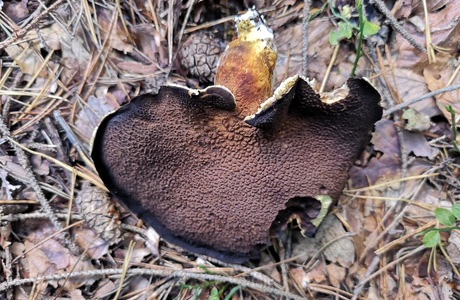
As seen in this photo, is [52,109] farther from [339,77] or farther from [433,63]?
[433,63]

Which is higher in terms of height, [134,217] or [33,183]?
[33,183]

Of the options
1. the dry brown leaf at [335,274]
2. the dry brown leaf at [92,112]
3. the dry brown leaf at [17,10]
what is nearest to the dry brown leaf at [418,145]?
the dry brown leaf at [335,274]

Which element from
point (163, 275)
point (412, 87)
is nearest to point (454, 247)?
point (412, 87)

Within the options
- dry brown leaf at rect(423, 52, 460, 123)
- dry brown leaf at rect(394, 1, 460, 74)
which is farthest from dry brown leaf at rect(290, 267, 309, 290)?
dry brown leaf at rect(394, 1, 460, 74)

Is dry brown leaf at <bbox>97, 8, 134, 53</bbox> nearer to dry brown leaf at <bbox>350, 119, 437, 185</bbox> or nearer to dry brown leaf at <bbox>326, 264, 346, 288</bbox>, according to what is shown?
dry brown leaf at <bbox>350, 119, 437, 185</bbox>

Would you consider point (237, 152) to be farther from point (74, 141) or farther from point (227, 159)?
point (74, 141)

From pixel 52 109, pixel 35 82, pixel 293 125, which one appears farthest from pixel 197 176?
pixel 35 82
